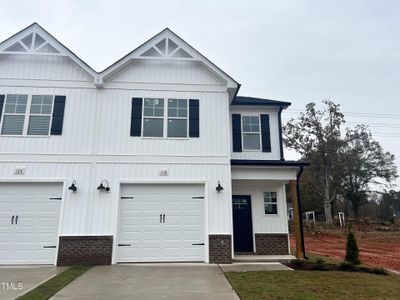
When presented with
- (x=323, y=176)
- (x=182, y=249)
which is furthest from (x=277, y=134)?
(x=323, y=176)

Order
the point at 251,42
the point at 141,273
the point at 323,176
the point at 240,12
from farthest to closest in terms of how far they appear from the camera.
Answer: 1. the point at 323,176
2. the point at 251,42
3. the point at 240,12
4. the point at 141,273

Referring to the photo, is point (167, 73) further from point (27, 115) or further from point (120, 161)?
point (27, 115)

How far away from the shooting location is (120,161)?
9.44m

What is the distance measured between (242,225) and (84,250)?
5865 millimetres

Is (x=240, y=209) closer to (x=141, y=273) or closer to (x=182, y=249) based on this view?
(x=182, y=249)

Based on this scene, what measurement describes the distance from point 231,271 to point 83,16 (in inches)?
568

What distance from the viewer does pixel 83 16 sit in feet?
48.2

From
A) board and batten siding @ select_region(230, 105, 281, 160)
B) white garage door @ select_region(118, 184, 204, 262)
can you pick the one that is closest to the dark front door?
board and batten siding @ select_region(230, 105, 281, 160)

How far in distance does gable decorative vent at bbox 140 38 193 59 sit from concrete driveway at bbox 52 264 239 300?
736 cm

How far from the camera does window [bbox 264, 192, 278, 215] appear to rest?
36.9 ft

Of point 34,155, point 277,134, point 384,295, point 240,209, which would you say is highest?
point 277,134

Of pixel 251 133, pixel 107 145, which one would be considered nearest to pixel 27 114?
pixel 107 145

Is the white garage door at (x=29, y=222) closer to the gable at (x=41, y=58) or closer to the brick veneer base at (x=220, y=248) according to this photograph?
the gable at (x=41, y=58)

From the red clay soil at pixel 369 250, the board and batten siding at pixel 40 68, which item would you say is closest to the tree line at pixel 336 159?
the red clay soil at pixel 369 250
